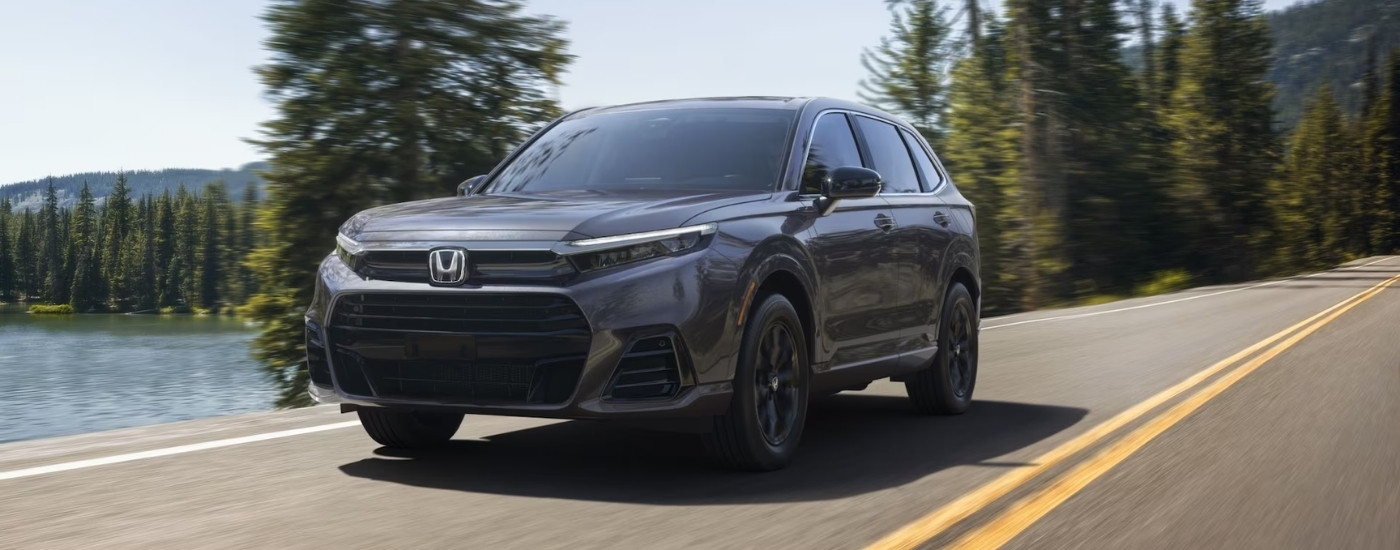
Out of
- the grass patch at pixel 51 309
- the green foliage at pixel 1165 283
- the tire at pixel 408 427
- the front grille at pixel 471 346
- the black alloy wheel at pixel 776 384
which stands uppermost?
the front grille at pixel 471 346

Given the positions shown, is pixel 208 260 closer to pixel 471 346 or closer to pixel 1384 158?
pixel 1384 158

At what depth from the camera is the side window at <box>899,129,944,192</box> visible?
28.0 ft

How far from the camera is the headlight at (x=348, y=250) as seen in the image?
586 cm

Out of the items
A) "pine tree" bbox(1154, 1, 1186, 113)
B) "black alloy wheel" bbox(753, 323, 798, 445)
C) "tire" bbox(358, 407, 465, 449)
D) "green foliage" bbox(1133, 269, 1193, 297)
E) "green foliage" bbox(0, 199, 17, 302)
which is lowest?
"green foliage" bbox(0, 199, 17, 302)

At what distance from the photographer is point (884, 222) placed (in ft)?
24.1

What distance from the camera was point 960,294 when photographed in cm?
855

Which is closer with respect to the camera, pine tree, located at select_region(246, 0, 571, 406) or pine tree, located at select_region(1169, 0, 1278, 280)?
pine tree, located at select_region(246, 0, 571, 406)

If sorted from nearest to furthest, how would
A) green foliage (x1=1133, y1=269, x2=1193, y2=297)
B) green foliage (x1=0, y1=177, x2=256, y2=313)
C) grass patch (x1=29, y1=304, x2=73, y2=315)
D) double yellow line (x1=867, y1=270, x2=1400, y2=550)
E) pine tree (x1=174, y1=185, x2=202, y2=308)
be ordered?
double yellow line (x1=867, y1=270, x2=1400, y2=550), green foliage (x1=1133, y1=269, x2=1193, y2=297), pine tree (x1=174, y1=185, x2=202, y2=308), green foliage (x1=0, y1=177, x2=256, y2=313), grass patch (x1=29, y1=304, x2=73, y2=315)

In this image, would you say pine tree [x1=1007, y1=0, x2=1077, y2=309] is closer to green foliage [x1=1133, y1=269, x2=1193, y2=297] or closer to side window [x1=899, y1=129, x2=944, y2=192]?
green foliage [x1=1133, y1=269, x2=1193, y2=297]

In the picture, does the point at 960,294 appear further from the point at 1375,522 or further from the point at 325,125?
the point at 325,125

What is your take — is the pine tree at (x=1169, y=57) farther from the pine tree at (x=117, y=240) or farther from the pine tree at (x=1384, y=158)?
the pine tree at (x=117, y=240)

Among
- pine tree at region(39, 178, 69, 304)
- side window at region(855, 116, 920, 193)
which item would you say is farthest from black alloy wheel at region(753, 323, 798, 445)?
pine tree at region(39, 178, 69, 304)

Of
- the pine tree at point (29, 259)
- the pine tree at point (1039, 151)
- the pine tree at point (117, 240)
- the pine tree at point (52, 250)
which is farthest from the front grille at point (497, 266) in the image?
the pine tree at point (29, 259)

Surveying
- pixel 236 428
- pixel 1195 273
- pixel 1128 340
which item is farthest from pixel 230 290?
pixel 1195 273
